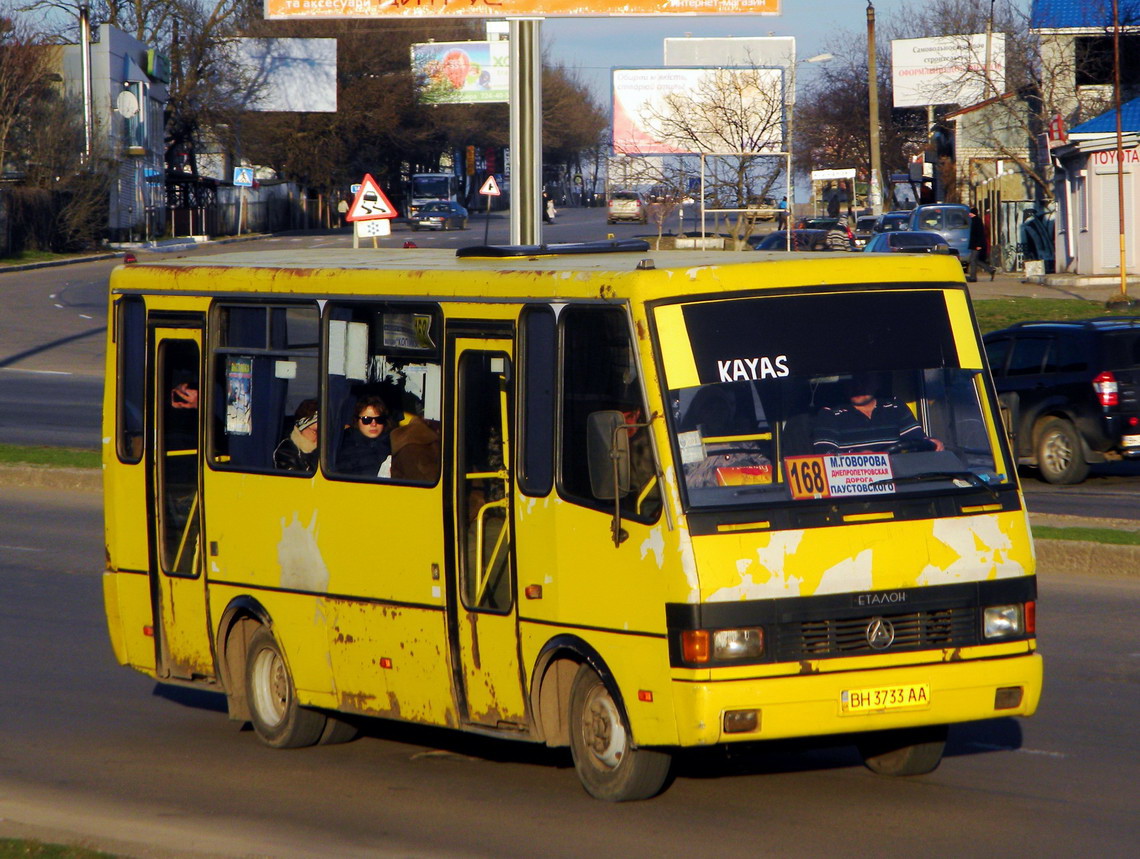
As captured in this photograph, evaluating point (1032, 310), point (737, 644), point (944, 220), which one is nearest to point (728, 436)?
point (737, 644)

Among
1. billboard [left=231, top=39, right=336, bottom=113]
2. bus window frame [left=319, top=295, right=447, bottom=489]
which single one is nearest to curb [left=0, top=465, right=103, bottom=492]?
bus window frame [left=319, top=295, right=447, bottom=489]

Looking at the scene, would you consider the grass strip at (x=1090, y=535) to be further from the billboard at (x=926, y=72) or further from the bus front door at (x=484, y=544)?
the billboard at (x=926, y=72)

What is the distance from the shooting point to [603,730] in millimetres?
6793

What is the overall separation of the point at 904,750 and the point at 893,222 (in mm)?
43703

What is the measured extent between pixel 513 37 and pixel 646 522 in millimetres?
14289

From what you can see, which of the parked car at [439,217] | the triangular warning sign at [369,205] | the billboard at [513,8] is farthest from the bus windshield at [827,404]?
the parked car at [439,217]

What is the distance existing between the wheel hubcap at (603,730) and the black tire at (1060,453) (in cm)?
1236

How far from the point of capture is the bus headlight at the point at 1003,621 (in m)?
6.68

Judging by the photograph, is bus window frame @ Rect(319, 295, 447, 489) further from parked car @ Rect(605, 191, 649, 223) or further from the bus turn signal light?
parked car @ Rect(605, 191, 649, 223)

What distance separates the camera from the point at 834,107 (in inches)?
3809

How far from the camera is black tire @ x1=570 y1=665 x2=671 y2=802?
671 cm

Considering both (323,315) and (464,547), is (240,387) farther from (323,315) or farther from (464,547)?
(464,547)

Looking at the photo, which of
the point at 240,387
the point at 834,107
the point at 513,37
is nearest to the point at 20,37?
the point at 834,107

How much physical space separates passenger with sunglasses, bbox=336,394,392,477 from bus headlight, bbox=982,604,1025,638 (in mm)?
2702
